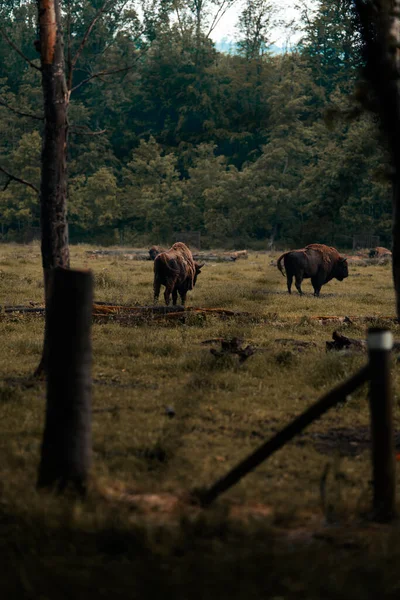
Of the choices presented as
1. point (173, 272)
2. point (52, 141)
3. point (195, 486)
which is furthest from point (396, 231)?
point (173, 272)

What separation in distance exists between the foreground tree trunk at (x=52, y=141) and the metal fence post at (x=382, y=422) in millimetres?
5026

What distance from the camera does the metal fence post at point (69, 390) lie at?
457cm

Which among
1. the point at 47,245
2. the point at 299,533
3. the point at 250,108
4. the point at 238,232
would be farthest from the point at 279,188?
the point at 299,533

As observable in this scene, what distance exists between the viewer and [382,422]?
4.22 meters

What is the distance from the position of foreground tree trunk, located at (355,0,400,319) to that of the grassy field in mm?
1895

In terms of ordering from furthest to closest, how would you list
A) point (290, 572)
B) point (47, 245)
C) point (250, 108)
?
point (250, 108) → point (47, 245) → point (290, 572)

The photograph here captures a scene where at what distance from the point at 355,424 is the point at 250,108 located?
69044 millimetres

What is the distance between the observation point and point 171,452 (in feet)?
18.5

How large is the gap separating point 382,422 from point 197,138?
70100mm

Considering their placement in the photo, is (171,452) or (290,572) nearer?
(290,572)

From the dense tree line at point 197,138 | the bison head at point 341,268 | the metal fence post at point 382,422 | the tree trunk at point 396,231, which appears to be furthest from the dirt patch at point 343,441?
the dense tree line at point 197,138

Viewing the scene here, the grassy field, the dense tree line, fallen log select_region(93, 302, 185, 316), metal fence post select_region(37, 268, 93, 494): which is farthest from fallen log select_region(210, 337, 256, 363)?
the dense tree line

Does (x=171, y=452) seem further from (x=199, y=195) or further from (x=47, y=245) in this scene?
(x=199, y=195)

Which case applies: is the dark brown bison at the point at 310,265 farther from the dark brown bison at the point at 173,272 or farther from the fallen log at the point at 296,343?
the fallen log at the point at 296,343
